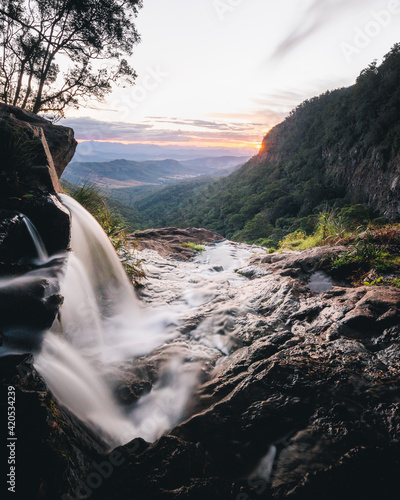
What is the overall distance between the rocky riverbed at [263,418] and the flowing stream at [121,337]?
0.19 ft

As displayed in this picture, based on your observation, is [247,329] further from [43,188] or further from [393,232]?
[43,188]

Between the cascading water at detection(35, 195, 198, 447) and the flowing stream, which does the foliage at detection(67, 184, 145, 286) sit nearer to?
the flowing stream

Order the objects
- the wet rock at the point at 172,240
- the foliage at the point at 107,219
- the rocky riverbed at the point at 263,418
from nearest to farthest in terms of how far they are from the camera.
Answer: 1. the rocky riverbed at the point at 263,418
2. the foliage at the point at 107,219
3. the wet rock at the point at 172,240

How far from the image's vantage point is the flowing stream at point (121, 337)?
279 cm

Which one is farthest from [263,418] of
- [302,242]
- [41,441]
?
[302,242]

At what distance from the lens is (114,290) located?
17.3 ft

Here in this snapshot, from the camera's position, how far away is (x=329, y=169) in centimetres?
5991

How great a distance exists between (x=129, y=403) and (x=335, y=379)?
2.25 metres

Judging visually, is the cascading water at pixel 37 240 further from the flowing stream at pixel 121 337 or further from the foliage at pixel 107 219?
the foliage at pixel 107 219

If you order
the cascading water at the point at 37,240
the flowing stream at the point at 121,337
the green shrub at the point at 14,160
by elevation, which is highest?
the green shrub at the point at 14,160

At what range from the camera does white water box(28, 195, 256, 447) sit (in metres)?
2.77

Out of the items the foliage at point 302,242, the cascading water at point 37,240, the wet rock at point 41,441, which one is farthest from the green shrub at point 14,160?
the foliage at point 302,242

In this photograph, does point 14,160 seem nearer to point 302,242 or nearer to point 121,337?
point 121,337

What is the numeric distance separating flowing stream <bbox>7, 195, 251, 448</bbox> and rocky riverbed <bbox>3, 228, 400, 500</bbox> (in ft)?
0.19
